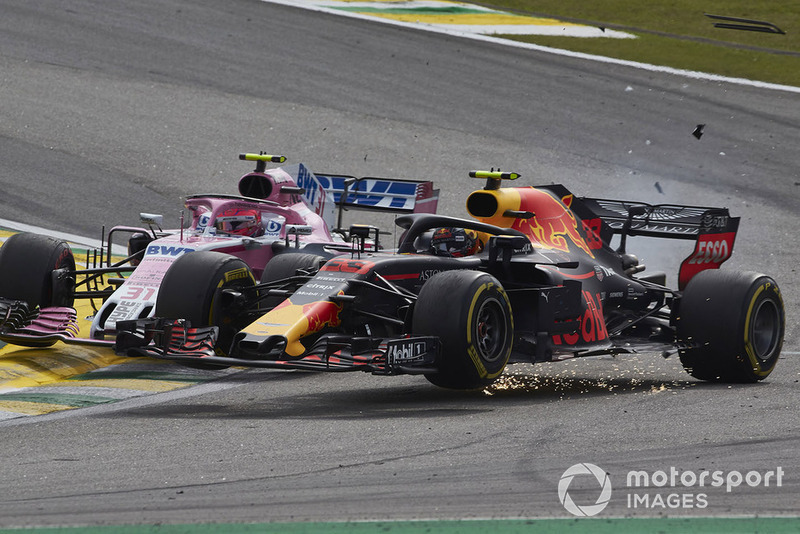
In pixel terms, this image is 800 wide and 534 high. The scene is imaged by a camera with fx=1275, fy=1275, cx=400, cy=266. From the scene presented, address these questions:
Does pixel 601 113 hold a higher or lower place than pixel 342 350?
higher

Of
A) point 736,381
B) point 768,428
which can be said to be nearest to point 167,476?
point 768,428

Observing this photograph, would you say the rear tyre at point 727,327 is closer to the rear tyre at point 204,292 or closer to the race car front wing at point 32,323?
the rear tyre at point 204,292

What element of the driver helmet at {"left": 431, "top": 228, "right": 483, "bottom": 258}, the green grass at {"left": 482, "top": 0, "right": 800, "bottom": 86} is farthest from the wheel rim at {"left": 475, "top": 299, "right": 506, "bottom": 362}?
the green grass at {"left": 482, "top": 0, "right": 800, "bottom": 86}

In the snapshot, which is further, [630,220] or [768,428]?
[630,220]

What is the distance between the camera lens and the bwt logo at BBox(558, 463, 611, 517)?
6.10 metres

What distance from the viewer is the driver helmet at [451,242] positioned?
10703 millimetres

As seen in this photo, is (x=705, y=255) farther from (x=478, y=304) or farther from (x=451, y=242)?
(x=478, y=304)

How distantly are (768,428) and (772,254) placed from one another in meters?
10.9

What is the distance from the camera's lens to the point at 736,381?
35.7ft

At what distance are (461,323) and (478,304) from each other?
237mm

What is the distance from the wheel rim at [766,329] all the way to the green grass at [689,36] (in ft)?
55.4

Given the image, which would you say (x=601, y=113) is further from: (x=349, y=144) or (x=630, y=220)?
(x=630, y=220)

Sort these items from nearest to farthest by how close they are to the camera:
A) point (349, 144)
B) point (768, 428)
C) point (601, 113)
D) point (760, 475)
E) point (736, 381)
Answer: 1. point (760, 475)
2. point (768, 428)
3. point (736, 381)
4. point (349, 144)
5. point (601, 113)

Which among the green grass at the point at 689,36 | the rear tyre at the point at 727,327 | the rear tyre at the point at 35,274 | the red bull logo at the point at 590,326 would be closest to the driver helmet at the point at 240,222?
the rear tyre at the point at 35,274
